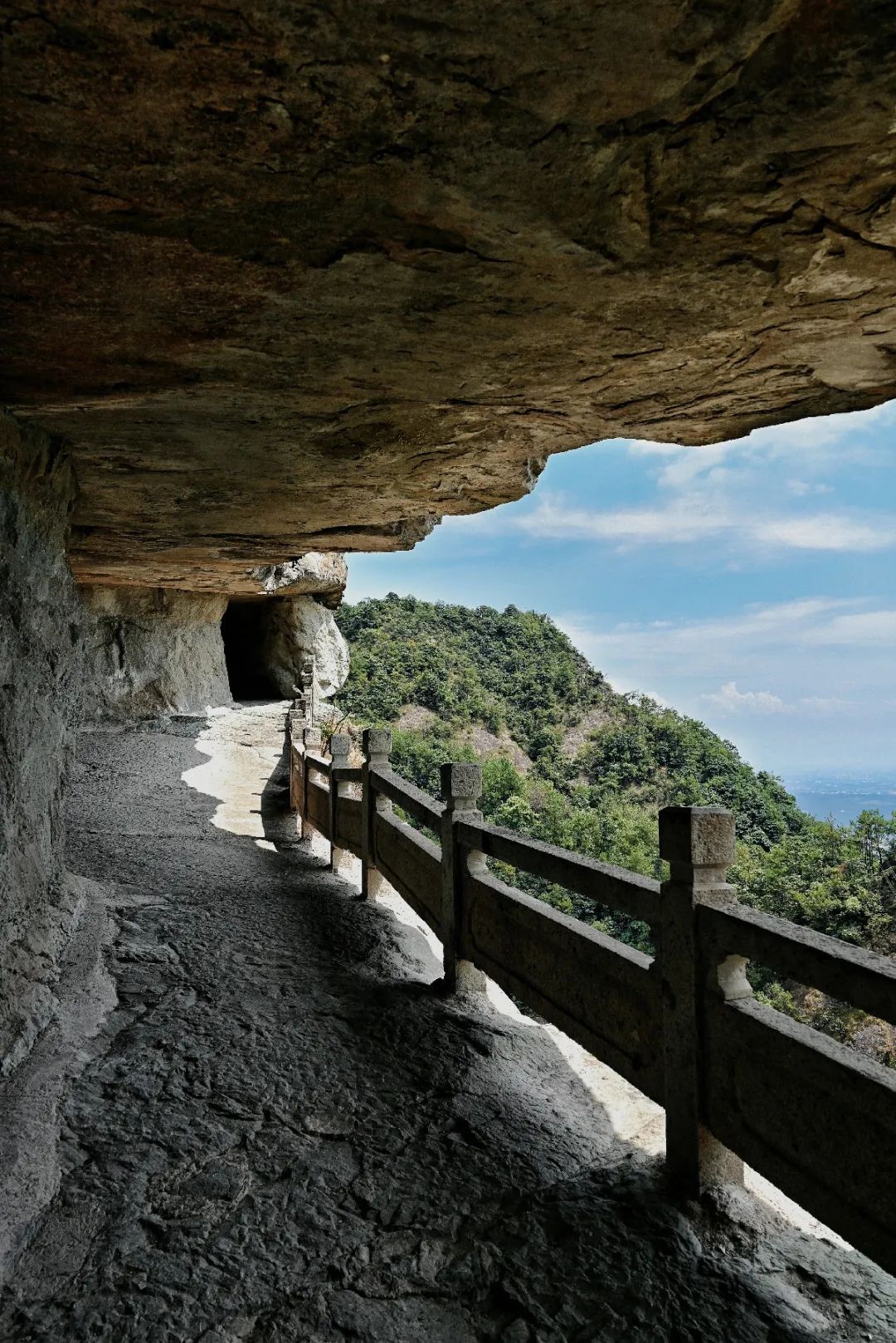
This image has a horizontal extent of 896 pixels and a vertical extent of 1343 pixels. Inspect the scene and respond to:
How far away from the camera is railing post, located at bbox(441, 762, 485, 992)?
14.7 feet

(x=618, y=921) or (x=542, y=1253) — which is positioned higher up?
(x=542, y=1253)

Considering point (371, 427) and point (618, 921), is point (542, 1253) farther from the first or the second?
point (618, 921)

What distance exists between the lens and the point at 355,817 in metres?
7.18

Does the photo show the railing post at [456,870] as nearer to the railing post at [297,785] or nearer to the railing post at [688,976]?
the railing post at [688,976]

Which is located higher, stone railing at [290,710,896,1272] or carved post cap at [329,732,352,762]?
carved post cap at [329,732,352,762]

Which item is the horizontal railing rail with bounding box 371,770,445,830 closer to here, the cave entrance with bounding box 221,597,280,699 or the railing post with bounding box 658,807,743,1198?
the railing post with bounding box 658,807,743,1198

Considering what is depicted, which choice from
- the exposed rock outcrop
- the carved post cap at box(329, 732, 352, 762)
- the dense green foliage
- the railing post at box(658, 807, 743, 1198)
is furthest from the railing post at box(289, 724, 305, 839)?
the dense green foliage

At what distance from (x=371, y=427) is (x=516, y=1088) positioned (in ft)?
11.7

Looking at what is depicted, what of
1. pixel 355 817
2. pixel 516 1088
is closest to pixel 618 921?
pixel 355 817

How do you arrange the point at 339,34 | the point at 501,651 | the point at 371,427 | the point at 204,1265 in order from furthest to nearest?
the point at 501,651, the point at 371,427, the point at 204,1265, the point at 339,34

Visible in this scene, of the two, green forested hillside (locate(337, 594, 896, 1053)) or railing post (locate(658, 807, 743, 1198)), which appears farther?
green forested hillside (locate(337, 594, 896, 1053))

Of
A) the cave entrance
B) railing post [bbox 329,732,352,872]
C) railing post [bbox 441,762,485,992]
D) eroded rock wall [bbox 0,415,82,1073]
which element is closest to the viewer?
eroded rock wall [bbox 0,415,82,1073]

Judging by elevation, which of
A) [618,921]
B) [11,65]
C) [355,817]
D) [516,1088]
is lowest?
[618,921]

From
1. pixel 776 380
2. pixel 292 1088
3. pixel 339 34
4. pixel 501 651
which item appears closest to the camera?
pixel 339 34
